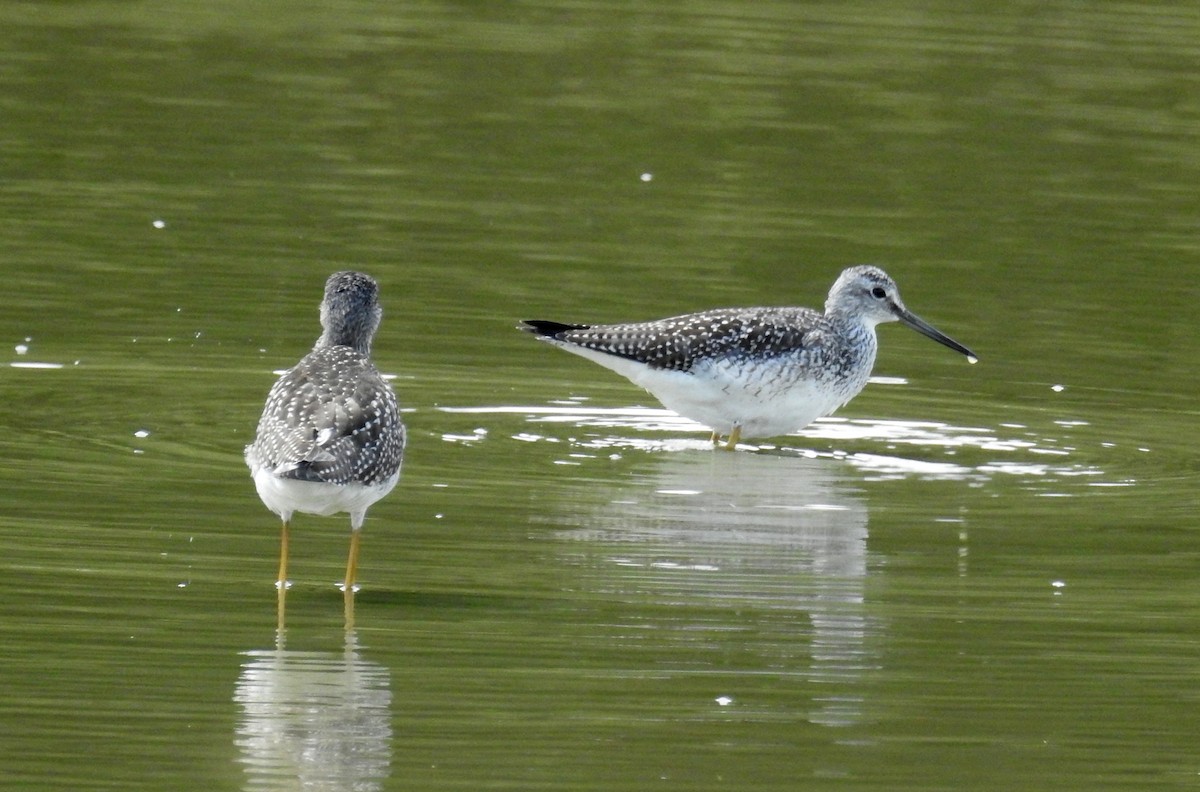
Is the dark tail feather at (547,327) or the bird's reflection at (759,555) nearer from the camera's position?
the bird's reflection at (759,555)

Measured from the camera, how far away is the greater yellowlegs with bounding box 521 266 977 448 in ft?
45.7

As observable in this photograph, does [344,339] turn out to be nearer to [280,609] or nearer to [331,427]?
[331,427]

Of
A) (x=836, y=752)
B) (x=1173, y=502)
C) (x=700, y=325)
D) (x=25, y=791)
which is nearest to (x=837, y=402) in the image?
(x=700, y=325)

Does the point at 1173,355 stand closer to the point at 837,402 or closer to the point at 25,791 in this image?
the point at 837,402

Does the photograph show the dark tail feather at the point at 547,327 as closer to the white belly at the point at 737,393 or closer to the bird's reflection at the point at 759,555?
the white belly at the point at 737,393

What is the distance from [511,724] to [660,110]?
15.9 metres

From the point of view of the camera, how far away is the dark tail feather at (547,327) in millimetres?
13758

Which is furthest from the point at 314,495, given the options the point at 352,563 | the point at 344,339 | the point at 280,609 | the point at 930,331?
the point at 930,331

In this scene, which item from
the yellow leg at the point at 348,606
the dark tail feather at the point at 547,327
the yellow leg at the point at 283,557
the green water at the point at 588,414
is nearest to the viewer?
the green water at the point at 588,414

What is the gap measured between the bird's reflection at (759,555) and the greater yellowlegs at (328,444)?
1.07 meters

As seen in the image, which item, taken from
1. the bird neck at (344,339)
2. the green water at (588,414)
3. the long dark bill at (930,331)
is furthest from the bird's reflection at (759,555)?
the long dark bill at (930,331)

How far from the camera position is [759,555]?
11008mm

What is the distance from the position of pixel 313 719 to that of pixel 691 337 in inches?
244

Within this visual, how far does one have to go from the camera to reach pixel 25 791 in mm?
7484
